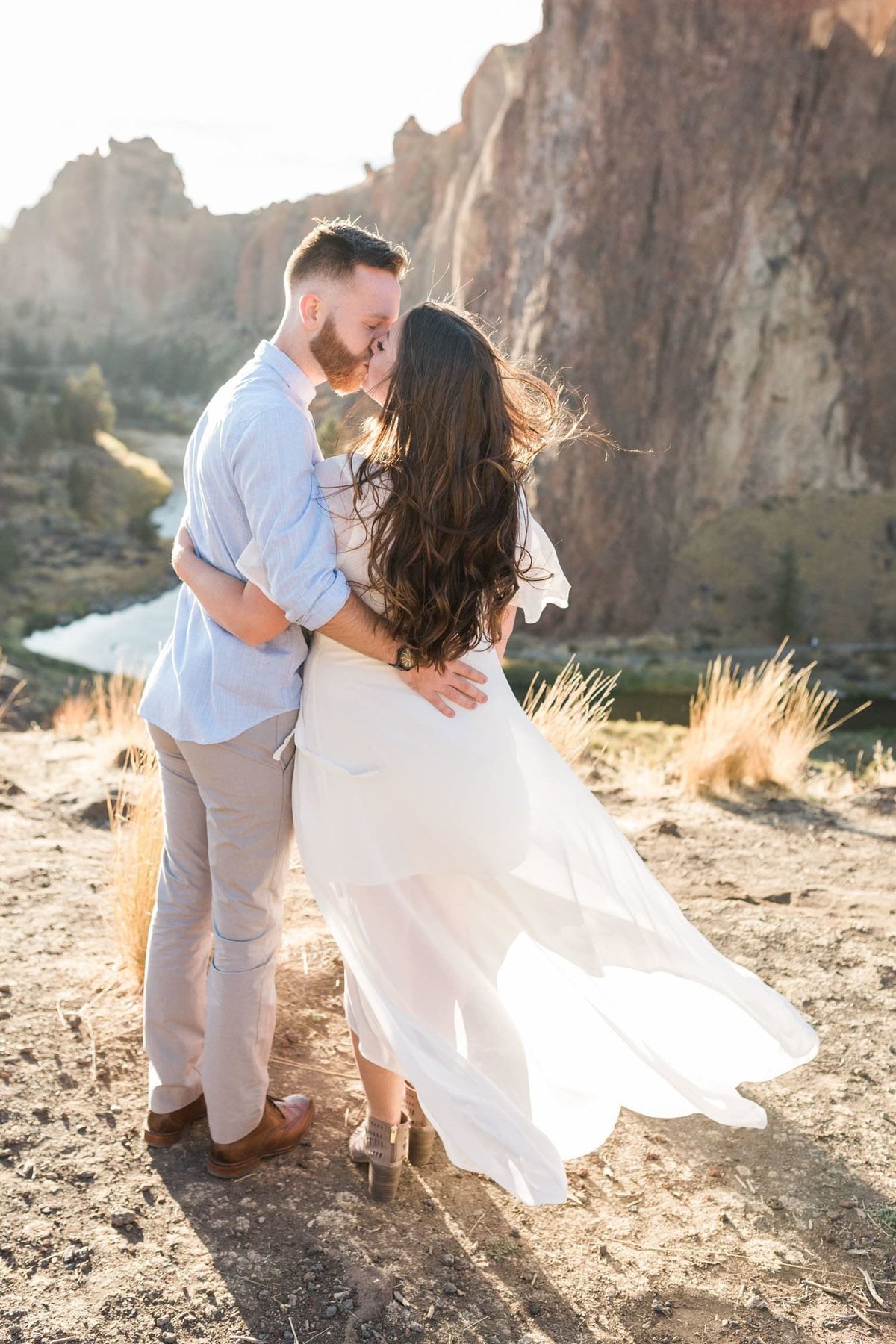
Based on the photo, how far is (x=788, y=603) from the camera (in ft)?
94.8

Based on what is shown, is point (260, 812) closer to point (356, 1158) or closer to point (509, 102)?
point (356, 1158)

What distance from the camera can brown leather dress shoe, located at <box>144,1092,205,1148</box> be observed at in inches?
93.6

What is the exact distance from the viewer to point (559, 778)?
7.52 ft

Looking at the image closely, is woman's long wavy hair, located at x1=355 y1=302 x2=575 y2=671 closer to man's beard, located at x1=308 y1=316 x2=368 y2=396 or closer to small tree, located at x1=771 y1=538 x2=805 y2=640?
man's beard, located at x1=308 y1=316 x2=368 y2=396

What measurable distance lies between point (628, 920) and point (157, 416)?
69.2m

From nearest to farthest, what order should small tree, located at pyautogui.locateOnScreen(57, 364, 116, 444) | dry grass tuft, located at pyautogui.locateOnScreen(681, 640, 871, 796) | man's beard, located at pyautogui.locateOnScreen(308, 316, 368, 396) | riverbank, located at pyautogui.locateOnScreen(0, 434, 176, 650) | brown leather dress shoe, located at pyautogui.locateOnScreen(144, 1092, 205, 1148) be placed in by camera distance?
man's beard, located at pyautogui.locateOnScreen(308, 316, 368, 396) → brown leather dress shoe, located at pyautogui.locateOnScreen(144, 1092, 205, 1148) → dry grass tuft, located at pyautogui.locateOnScreen(681, 640, 871, 796) → riverbank, located at pyautogui.locateOnScreen(0, 434, 176, 650) → small tree, located at pyautogui.locateOnScreen(57, 364, 116, 444)

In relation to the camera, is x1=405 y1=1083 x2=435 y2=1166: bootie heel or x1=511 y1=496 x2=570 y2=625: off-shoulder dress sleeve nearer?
x1=511 y1=496 x2=570 y2=625: off-shoulder dress sleeve

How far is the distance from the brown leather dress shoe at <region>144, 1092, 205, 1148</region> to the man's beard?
1675 millimetres

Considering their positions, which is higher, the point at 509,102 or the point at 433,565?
the point at 509,102

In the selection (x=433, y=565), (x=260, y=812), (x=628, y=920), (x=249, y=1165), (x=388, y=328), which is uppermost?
(x=388, y=328)

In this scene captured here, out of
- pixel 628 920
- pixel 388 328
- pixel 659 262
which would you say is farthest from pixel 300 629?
pixel 659 262

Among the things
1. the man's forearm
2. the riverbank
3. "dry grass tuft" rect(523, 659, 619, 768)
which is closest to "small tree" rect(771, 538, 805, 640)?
the riverbank

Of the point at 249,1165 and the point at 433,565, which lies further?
the point at 249,1165

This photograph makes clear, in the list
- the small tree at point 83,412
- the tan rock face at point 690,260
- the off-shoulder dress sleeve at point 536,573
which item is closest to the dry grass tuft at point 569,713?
the off-shoulder dress sleeve at point 536,573
